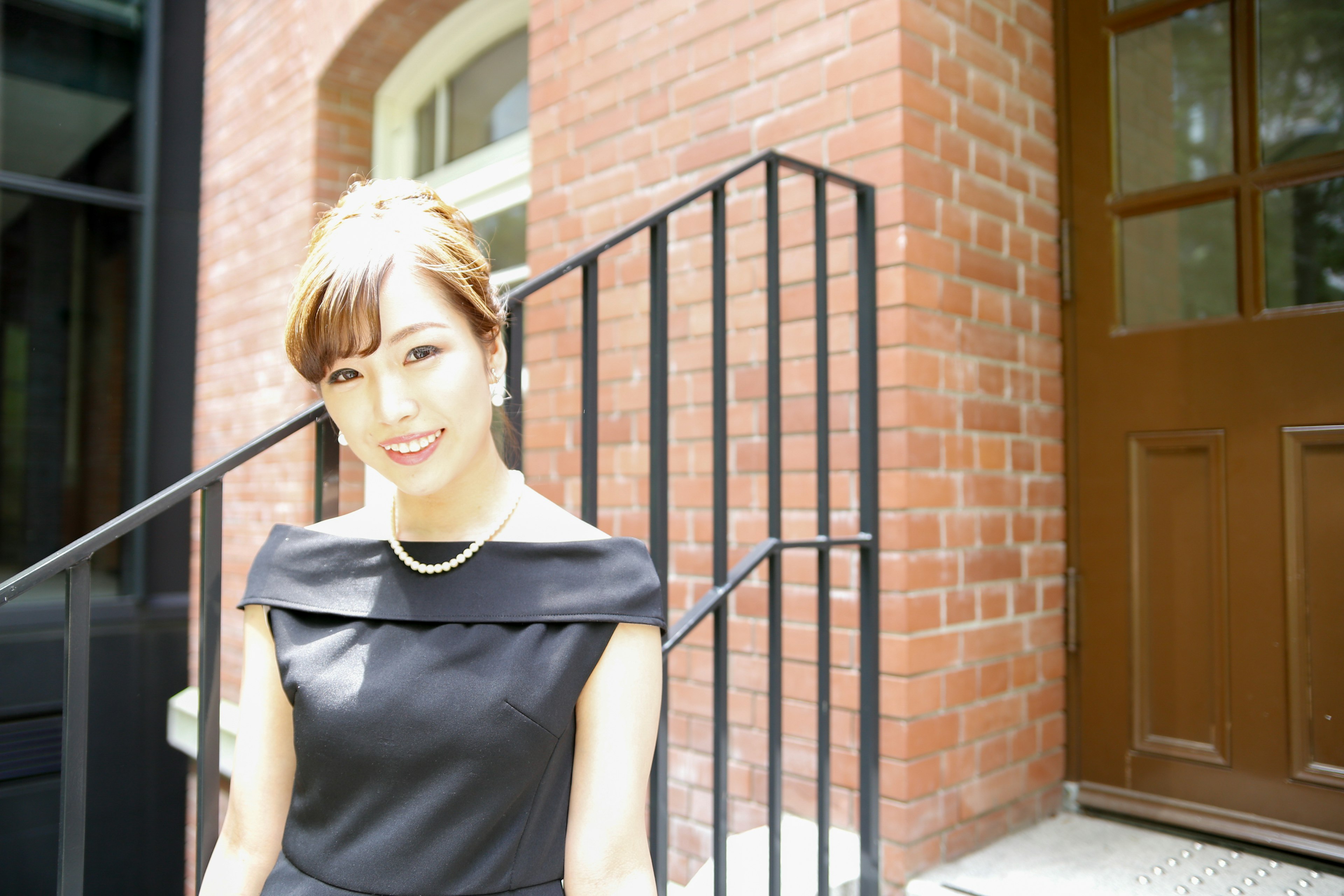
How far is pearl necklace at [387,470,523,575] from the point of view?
3.73ft

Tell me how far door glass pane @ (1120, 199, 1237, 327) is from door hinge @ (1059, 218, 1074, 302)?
12 centimetres

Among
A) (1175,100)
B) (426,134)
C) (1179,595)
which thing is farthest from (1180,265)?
(426,134)

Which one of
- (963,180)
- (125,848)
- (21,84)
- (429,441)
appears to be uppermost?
(21,84)

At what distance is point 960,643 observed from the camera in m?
2.08

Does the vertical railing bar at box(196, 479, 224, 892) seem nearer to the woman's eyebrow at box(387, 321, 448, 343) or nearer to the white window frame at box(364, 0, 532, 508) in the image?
the woman's eyebrow at box(387, 321, 448, 343)

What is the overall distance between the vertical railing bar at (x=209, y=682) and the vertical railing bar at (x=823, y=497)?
1046 millimetres

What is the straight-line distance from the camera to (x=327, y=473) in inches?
59.0

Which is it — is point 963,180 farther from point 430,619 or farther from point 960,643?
point 430,619

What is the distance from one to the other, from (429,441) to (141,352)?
468 centimetres

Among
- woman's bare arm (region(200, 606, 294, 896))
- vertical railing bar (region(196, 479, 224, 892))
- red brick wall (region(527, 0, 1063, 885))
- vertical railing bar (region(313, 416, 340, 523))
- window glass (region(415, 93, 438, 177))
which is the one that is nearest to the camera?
woman's bare arm (region(200, 606, 294, 896))

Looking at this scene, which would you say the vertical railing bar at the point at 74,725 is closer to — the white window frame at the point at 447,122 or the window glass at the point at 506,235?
the white window frame at the point at 447,122

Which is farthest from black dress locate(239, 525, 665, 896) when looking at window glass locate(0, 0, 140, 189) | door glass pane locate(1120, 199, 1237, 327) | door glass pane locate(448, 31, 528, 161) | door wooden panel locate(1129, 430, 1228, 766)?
window glass locate(0, 0, 140, 189)

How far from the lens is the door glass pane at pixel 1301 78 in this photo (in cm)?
198

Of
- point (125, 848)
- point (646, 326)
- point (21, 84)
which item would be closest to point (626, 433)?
point (646, 326)
